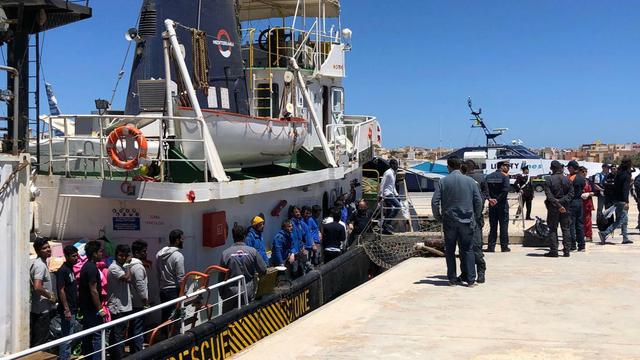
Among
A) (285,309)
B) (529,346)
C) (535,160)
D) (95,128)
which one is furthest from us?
(535,160)

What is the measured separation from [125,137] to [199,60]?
2472 mm

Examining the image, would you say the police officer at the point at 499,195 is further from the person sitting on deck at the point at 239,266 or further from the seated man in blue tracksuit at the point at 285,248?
the person sitting on deck at the point at 239,266

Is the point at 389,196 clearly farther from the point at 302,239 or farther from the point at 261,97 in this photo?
the point at 302,239

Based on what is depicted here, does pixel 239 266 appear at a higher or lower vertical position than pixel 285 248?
higher

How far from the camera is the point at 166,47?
8.58 m

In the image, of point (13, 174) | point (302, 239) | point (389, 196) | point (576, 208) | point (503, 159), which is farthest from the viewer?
point (503, 159)

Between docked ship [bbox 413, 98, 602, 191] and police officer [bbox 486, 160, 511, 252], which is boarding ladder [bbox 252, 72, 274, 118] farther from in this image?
docked ship [bbox 413, 98, 602, 191]

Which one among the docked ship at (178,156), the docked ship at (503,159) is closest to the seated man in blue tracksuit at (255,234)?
the docked ship at (178,156)

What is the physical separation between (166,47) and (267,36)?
7290 mm

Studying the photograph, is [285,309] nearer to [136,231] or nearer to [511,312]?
[136,231]

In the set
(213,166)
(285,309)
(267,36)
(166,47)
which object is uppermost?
(267,36)

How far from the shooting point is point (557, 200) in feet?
35.6

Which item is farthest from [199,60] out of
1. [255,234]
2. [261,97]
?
[261,97]

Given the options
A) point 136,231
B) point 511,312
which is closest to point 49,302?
point 136,231
